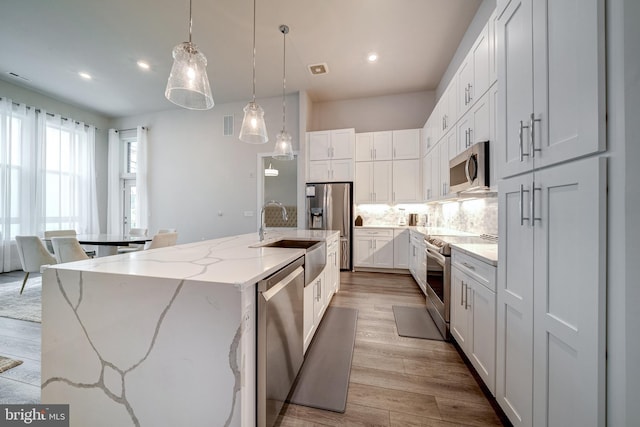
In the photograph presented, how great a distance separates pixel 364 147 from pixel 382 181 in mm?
778

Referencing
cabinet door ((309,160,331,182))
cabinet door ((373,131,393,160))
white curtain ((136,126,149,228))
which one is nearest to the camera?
cabinet door ((373,131,393,160))

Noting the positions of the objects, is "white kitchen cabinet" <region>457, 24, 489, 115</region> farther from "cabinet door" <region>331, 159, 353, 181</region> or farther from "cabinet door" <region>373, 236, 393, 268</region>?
"cabinet door" <region>373, 236, 393, 268</region>

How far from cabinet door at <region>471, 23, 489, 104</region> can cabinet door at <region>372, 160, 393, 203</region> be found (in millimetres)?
2355

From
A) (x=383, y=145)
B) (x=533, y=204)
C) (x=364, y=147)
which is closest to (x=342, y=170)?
(x=364, y=147)

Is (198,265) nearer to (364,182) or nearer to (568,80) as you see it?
(568,80)

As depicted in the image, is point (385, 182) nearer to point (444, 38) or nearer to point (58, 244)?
point (444, 38)

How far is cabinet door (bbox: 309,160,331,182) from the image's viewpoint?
15.6 feet

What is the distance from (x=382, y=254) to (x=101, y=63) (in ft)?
19.3

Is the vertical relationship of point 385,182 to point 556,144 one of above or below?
above

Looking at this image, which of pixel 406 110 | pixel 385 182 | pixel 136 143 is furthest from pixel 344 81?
pixel 136 143

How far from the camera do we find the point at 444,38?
330 centimetres

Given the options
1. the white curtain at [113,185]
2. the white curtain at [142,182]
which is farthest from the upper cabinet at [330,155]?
the white curtain at [113,185]

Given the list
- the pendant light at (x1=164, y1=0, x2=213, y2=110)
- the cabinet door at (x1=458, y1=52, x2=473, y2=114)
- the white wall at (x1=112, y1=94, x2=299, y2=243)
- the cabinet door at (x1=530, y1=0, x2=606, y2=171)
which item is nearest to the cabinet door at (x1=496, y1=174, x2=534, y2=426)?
the cabinet door at (x1=530, y1=0, x2=606, y2=171)

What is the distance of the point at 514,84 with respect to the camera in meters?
1.28
